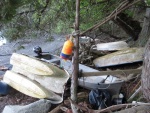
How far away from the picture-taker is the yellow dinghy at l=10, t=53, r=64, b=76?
14.0 feet

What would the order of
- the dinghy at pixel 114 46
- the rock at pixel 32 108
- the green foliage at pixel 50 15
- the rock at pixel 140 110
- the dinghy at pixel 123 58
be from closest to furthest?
the rock at pixel 140 110, the rock at pixel 32 108, the green foliage at pixel 50 15, the dinghy at pixel 123 58, the dinghy at pixel 114 46

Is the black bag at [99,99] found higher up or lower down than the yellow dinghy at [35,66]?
lower down

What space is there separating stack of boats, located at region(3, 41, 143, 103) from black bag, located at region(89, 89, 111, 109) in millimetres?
230

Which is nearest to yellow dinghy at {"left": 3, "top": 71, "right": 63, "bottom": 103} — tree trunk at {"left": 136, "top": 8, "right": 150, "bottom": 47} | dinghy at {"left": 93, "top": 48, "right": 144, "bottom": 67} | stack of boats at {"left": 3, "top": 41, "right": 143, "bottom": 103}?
stack of boats at {"left": 3, "top": 41, "right": 143, "bottom": 103}

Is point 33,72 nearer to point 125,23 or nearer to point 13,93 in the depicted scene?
point 13,93

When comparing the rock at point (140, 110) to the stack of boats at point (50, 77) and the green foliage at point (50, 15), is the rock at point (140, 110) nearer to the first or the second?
the stack of boats at point (50, 77)

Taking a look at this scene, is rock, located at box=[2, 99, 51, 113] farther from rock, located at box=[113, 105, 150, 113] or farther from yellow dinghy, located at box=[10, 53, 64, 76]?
rock, located at box=[113, 105, 150, 113]

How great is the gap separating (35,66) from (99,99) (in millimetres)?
1539

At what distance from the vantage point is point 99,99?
3.76 meters

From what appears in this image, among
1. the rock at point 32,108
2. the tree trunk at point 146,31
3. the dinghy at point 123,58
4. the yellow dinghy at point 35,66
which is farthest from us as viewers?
the tree trunk at point 146,31

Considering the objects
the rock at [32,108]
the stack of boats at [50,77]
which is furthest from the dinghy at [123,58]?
the rock at [32,108]

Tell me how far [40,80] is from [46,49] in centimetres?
486

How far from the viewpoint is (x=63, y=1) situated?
535 cm

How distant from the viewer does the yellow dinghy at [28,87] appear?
4188 mm
